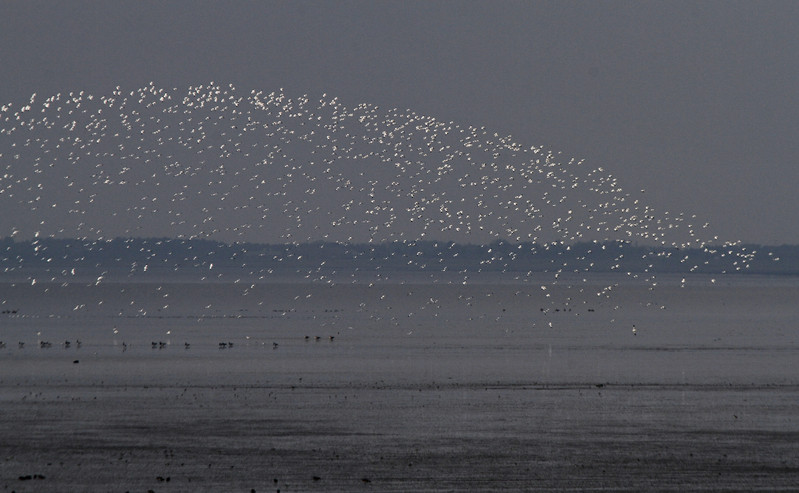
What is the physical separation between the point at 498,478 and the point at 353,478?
291cm

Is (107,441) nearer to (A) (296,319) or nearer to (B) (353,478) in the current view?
A: (B) (353,478)

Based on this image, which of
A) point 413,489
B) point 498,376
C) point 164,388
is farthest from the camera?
point 498,376

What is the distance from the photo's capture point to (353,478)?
25.3 metres

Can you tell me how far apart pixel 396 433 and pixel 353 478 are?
6663 millimetres

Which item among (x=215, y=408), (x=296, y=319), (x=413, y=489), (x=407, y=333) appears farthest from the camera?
(x=296, y=319)

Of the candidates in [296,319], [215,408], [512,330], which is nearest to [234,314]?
[296,319]

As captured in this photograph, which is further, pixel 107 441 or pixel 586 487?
pixel 107 441

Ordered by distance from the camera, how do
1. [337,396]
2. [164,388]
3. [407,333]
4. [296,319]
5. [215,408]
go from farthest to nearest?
[296,319] < [407,333] < [164,388] < [337,396] < [215,408]

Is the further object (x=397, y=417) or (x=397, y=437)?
(x=397, y=417)

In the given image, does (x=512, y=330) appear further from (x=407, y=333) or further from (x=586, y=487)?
(x=586, y=487)

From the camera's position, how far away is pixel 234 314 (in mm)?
130375

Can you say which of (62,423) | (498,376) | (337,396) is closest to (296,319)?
(498,376)

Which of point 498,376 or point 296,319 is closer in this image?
point 498,376

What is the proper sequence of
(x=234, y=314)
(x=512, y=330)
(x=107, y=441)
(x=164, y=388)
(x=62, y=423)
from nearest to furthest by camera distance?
(x=107, y=441)
(x=62, y=423)
(x=164, y=388)
(x=512, y=330)
(x=234, y=314)
